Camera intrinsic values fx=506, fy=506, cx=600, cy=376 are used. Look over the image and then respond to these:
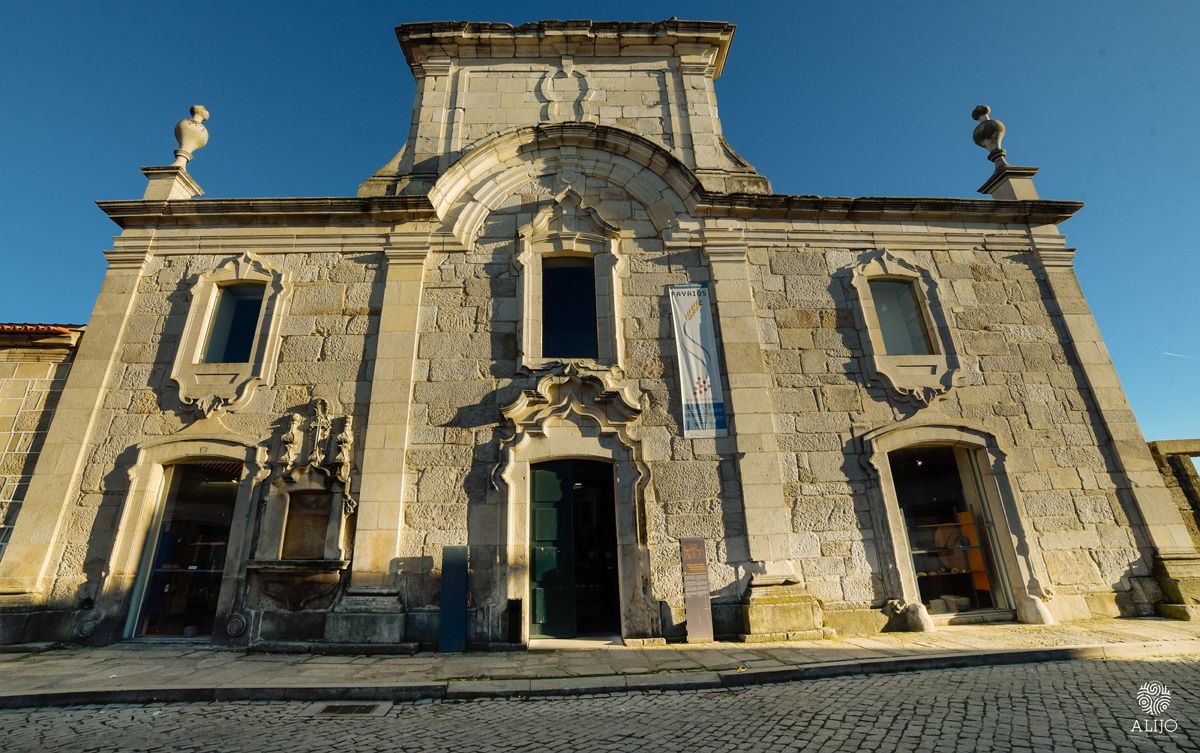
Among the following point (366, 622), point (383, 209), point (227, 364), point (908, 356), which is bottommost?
point (366, 622)

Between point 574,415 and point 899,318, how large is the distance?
20.7 ft

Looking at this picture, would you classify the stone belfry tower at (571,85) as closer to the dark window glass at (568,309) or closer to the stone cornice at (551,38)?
the stone cornice at (551,38)

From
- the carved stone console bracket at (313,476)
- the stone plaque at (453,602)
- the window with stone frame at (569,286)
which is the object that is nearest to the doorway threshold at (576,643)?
the stone plaque at (453,602)

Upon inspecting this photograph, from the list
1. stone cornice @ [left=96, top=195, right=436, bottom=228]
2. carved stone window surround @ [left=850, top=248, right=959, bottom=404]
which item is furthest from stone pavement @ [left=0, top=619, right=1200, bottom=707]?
stone cornice @ [left=96, top=195, right=436, bottom=228]

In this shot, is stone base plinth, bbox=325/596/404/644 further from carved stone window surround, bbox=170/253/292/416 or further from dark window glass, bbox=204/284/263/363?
dark window glass, bbox=204/284/263/363

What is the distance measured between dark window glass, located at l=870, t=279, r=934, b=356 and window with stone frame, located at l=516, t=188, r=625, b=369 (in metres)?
4.84

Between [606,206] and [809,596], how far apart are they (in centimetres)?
722

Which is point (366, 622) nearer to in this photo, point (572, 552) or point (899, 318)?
point (572, 552)

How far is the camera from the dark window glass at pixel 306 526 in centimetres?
729

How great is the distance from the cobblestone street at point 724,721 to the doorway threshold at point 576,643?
1876 millimetres

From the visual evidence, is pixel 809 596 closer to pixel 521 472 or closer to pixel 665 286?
pixel 521 472

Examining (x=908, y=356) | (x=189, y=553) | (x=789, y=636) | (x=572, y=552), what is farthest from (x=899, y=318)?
(x=189, y=553)

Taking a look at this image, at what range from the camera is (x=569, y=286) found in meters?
9.01

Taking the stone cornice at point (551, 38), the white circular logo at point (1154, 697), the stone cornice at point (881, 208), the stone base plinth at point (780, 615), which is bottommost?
the white circular logo at point (1154, 697)
